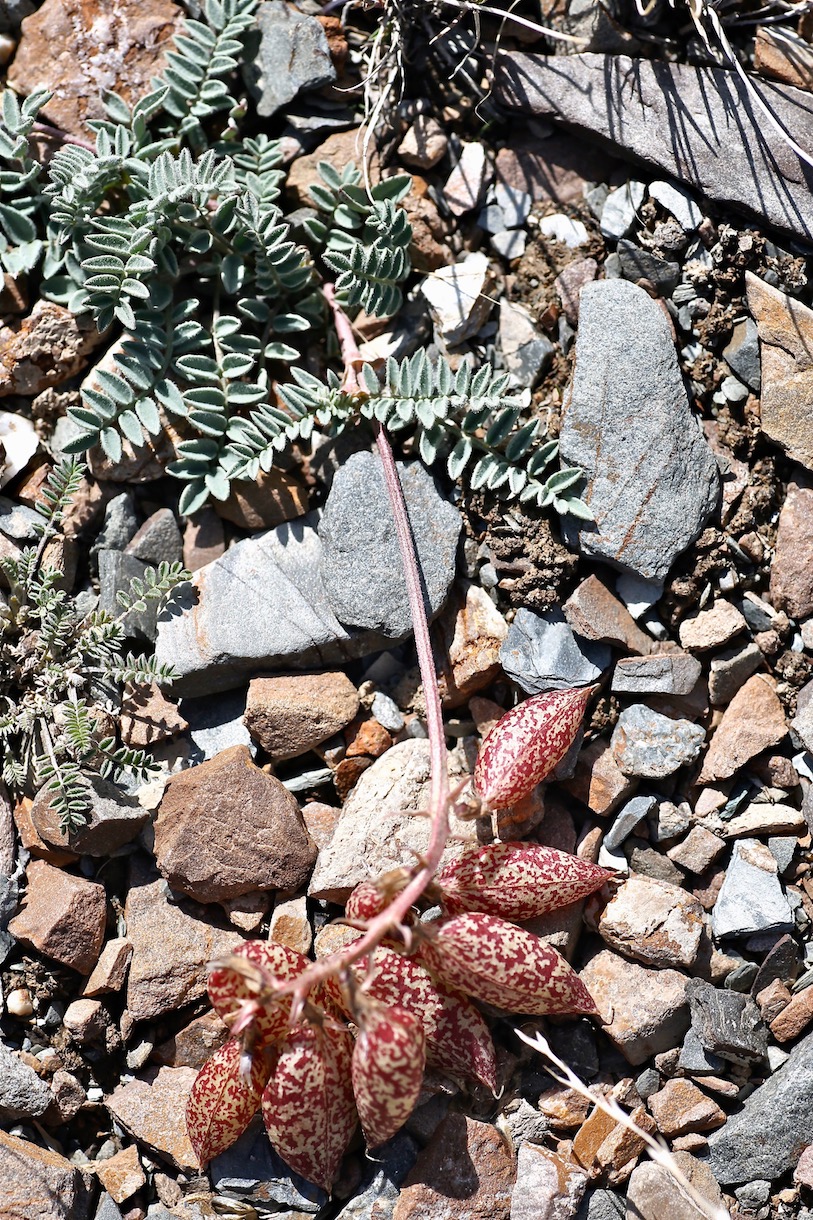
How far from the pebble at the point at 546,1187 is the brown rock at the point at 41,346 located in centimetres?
311

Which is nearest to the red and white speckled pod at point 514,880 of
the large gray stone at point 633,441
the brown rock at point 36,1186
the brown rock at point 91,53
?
the large gray stone at point 633,441

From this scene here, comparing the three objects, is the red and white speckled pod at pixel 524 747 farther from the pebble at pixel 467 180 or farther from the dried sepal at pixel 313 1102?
the pebble at pixel 467 180

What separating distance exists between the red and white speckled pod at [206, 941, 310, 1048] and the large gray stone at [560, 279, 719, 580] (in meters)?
1.61

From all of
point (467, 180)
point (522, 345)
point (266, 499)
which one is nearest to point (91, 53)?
point (467, 180)

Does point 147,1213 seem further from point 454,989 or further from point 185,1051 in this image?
point 454,989

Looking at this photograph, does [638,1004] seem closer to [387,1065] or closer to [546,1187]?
[546,1187]

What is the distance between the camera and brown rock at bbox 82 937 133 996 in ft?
11.0

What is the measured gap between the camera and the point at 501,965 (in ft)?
9.50

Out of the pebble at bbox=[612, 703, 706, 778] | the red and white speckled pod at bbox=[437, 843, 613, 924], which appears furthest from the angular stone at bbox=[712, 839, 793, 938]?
the red and white speckled pod at bbox=[437, 843, 613, 924]

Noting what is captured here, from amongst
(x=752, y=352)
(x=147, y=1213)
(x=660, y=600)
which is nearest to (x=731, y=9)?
(x=752, y=352)

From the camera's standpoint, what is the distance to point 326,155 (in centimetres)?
379

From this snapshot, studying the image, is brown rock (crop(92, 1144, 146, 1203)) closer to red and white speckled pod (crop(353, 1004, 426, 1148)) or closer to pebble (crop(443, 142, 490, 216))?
red and white speckled pod (crop(353, 1004, 426, 1148))

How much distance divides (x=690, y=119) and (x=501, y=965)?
287 centimetres

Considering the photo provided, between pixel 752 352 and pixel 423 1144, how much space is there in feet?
9.14
